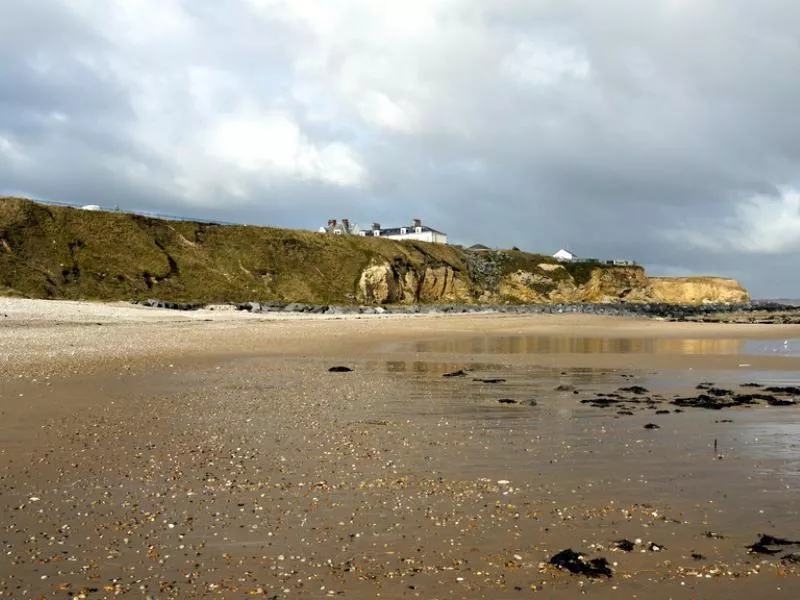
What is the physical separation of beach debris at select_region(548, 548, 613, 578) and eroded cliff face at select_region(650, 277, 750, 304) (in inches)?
4400

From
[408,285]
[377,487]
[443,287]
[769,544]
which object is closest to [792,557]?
[769,544]

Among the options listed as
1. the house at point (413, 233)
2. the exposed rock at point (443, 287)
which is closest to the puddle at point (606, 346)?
the exposed rock at point (443, 287)

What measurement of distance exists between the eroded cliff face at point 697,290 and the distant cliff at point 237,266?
2845 centimetres

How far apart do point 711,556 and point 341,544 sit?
277cm

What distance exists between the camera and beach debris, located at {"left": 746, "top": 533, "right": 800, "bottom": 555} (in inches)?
195

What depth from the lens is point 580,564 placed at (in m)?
4.62

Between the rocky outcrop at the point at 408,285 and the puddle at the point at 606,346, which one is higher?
the rocky outcrop at the point at 408,285

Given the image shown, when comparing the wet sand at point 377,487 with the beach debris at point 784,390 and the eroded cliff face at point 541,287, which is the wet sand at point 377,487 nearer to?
the beach debris at point 784,390

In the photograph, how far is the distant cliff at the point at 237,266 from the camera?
46031 millimetres

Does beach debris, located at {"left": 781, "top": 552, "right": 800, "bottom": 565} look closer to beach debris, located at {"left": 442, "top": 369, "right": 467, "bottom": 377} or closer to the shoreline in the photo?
beach debris, located at {"left": 442, "top": 369, "right": 467, "bottom": 377}

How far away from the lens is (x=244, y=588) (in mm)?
4254

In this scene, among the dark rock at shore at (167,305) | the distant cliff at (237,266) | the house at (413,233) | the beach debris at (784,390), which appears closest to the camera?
the beach debris at (784,390)

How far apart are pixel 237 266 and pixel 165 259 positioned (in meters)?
6.86

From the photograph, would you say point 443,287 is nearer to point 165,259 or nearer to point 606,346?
point 165,259
